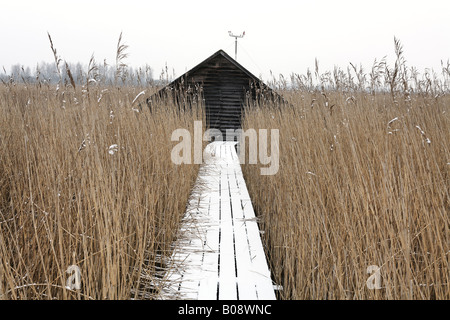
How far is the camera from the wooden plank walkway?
5.84 feet

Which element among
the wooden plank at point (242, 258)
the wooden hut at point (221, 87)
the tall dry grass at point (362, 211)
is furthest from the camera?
the wooden hut at point (221, 87)

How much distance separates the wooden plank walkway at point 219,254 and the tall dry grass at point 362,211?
12 centimetres

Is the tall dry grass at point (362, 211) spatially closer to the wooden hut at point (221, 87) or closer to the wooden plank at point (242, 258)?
the wooden plank at point (242, 258)

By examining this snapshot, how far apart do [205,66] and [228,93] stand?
0.79 metres

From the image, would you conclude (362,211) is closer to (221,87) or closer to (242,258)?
(242,258)

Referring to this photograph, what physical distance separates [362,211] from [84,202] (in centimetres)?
126

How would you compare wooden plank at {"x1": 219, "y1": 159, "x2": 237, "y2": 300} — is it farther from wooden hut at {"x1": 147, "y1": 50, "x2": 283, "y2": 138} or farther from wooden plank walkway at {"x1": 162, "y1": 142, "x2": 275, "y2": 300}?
wooden hut at {"x1": 147, "y1": 50, "x2": 283, "y2": 138}

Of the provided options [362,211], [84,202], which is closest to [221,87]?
[362,211]

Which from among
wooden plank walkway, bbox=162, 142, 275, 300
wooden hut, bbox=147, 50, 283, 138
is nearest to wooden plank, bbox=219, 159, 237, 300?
wooden plank walkway, bbox=162, 142, 275, 300

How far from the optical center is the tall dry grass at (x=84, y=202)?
138cm

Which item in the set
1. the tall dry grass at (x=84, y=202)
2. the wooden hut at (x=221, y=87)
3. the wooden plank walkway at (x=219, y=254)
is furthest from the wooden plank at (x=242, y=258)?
the wooden hut at (x=221, y=87)

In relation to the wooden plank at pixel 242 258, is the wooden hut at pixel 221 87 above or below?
above
